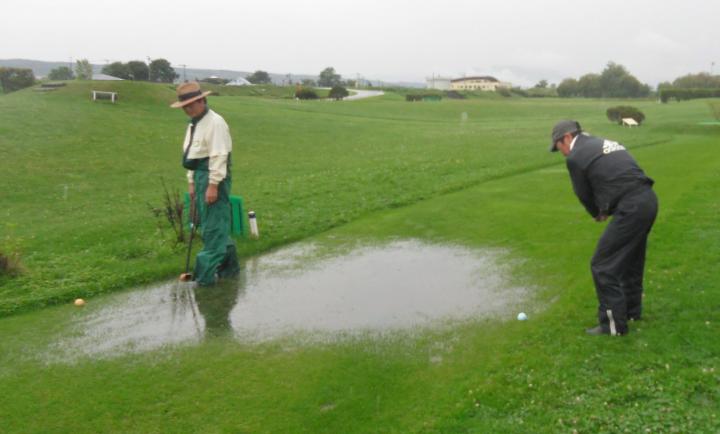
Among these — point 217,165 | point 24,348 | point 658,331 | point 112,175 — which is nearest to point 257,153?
point 112,175

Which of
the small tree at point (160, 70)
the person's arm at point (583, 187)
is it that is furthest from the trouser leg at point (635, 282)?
the small tree at point (160, 70)

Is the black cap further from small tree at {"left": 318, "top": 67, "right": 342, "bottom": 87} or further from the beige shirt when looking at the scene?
small tree at {"left": 318, "top": 67, "right": 342, "bottom": 87}

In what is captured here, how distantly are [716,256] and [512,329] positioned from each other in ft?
12.6

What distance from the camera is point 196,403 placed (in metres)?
5.36

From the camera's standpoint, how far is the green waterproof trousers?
839cm

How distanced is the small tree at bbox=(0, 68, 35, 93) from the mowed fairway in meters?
52.5

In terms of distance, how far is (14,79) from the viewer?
6531 centimetres

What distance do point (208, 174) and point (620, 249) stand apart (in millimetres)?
5262

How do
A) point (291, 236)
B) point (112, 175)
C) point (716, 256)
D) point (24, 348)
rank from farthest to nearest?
point (112, 175)
point (291, 236)
point (716, 256)
point (24, 348)

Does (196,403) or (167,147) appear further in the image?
(167,147)

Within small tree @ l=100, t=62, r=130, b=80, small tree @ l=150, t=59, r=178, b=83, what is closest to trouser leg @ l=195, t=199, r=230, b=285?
small tree @ l=100, t=62, r=130, b=80

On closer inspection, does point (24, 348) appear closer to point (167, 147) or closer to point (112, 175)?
point (112, 175)

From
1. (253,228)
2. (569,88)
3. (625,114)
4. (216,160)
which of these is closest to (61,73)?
(625,114)

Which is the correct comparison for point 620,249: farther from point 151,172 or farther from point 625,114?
point 625,114
